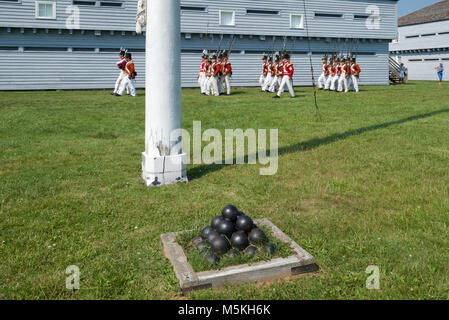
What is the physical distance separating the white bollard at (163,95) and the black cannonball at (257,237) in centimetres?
284

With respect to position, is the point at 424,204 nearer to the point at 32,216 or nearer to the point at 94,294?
the point at 94,294

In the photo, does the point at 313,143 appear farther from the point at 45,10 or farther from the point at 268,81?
the point at 45,10

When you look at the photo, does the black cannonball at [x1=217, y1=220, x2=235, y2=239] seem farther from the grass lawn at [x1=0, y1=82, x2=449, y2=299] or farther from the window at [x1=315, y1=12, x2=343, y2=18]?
the window at [x1=315, y1=12, x2=343, y2=18]

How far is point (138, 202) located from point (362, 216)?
2838 millimetres

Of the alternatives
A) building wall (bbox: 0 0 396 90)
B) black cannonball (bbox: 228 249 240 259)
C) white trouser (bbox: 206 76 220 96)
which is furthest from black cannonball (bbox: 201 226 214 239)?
building wall (bbox: 0 0 396 90)

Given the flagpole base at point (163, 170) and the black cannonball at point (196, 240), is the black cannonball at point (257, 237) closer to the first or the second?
the black cannonball at point (196, 240)

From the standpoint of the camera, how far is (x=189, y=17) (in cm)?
3072

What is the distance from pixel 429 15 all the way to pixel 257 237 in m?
57.3

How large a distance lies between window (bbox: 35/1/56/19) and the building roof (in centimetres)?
4275

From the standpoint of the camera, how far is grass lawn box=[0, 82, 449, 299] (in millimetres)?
3483

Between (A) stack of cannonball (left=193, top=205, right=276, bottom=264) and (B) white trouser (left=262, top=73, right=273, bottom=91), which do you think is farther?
(B) white trouser (left=262, top=73, right=273, bottom=91)

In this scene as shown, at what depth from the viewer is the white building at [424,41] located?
49.5 m

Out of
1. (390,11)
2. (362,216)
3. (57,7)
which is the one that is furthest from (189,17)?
(362,216)

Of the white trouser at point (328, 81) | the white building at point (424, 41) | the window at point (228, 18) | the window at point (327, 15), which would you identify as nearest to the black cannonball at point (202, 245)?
the white trouser at point (328, 81)
